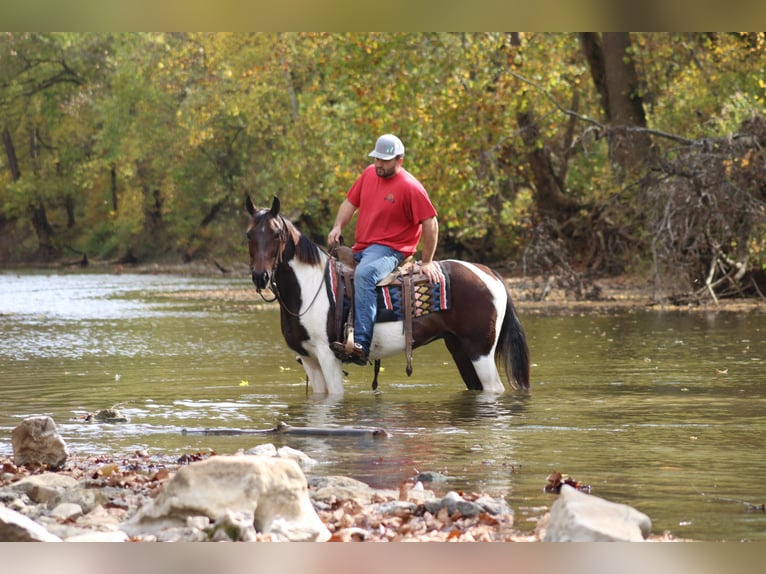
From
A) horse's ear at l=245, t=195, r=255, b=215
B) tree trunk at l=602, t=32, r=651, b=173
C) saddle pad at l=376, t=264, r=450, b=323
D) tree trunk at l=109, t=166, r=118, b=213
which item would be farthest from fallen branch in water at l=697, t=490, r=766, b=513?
tree trunk at l=109, t=166, r=118, b=213

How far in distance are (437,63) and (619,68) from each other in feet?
18.8

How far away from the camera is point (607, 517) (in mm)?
5637

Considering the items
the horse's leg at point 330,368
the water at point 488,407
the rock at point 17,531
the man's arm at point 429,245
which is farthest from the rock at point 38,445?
the man's arm at point 429,245

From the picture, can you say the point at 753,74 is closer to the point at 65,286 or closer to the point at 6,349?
the point at 6,349

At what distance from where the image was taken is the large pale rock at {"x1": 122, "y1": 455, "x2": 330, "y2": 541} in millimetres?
5996

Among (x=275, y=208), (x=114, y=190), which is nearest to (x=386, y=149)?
(x=275, y=208)

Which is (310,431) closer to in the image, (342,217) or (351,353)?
(351,353)

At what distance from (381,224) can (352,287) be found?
2.06 feet

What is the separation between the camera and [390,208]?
11539 mm

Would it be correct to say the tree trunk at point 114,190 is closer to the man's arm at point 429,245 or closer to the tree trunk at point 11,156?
the tree trunk at point 11,156

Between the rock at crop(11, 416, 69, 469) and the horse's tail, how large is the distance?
5061 mm

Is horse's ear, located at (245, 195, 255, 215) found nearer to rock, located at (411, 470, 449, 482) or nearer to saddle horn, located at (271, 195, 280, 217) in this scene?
saddle horn, located at (271, 195, 280, 217)

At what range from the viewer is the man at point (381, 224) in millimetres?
11422

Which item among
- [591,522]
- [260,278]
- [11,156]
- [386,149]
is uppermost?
[11,156]
